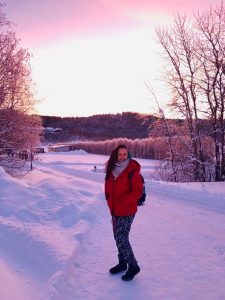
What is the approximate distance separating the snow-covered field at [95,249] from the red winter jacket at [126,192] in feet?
3.40

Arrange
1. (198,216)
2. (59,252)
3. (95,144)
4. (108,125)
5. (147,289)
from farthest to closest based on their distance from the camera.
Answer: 1. (108,125)
2. (95,144)
3. (198,216)
4. (59,252)
5. (147,289)

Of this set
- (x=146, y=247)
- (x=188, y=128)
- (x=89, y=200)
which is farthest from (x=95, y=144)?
(x=146, y=247)

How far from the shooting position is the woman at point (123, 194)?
6441mm

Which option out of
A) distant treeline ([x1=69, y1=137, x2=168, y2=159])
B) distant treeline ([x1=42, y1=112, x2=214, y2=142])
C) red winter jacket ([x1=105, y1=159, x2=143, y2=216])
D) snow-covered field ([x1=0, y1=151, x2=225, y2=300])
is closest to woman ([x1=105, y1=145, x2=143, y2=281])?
red winter jacket ([x1=105, y1=159, x2=143, y2=216])

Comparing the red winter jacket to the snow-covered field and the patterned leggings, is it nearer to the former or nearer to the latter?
the patterned leggings

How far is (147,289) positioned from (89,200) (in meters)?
7.80

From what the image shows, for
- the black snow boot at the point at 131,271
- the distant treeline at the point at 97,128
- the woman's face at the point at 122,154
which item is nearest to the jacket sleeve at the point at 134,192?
the woman's face at the point at 122,154

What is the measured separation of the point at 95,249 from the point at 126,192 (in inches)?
86.0

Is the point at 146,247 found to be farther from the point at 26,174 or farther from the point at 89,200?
the point at 26,174

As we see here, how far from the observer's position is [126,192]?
645cm

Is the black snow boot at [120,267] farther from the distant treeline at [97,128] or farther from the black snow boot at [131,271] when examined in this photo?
the distant treeline at [97,128]

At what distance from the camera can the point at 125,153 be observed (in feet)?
21.6

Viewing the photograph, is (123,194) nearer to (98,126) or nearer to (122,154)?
(122,154)

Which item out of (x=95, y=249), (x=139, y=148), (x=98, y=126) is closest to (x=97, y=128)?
(x=98, y=126)
